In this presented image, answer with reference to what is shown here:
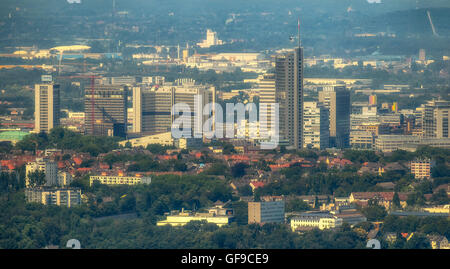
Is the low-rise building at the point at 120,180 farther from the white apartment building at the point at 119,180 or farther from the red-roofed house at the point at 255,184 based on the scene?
the red-roofed house at the point at 255,184

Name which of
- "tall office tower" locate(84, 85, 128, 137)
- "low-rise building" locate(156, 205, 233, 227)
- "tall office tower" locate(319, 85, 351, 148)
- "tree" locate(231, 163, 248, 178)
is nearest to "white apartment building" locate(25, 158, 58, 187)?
"tree" locate(231, 163, 248, 178)

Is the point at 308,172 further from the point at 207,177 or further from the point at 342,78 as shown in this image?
the point at 342,78

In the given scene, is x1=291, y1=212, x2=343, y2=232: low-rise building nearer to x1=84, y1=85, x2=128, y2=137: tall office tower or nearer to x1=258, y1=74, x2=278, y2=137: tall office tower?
x1=258, y1=74, x2=278, y2=137: tall office tower

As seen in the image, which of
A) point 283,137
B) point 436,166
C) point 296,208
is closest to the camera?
point 296,208

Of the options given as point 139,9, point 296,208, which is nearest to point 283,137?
point 296,208

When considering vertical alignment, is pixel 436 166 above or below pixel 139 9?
below
